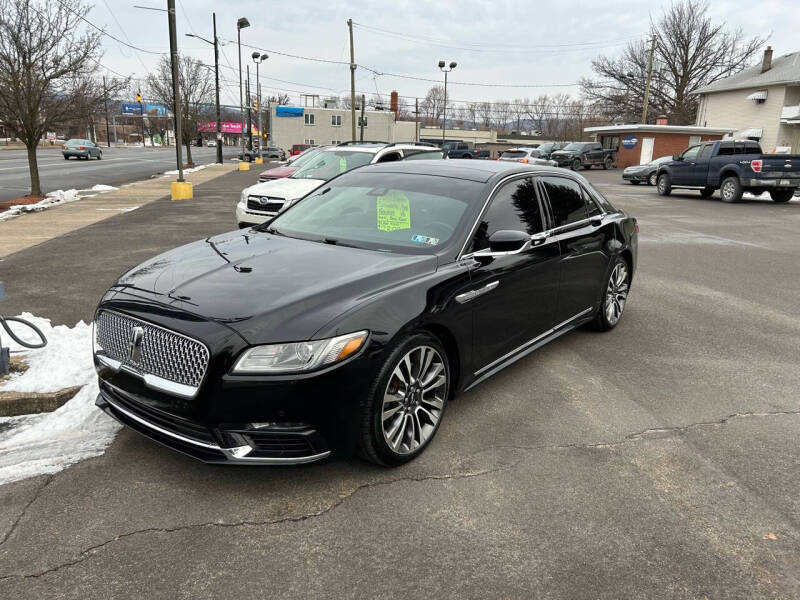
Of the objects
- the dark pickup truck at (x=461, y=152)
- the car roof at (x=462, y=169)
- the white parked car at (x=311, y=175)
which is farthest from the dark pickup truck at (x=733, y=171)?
the car roof at (x=462, y=169)

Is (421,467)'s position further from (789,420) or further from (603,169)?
(603,169)

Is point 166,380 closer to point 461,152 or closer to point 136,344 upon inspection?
point 136,344

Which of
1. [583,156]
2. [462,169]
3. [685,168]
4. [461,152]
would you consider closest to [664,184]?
[685,168]

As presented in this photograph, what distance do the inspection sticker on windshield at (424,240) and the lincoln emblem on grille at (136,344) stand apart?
5.69 feet

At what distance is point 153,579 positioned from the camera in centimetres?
247

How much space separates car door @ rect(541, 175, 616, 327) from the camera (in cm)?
482

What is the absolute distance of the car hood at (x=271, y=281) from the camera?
293cm

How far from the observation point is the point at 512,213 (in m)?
4.34

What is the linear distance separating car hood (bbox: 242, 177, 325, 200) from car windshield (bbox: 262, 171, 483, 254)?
17.9 feet

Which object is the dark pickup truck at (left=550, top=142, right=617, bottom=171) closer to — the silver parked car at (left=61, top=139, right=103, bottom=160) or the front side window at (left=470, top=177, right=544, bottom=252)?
the silver parked car at (left=61, top=139, right=103, bottom=160)

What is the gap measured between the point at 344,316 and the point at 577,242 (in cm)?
268

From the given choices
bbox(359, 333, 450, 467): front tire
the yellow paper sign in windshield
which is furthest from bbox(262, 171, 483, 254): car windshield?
bbox(359, 333, 450, 467): front tire

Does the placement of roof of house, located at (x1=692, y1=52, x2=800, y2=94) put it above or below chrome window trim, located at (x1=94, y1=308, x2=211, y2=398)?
above

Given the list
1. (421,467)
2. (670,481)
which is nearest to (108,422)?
(421,467)
